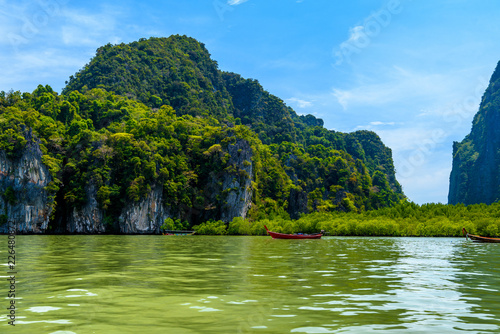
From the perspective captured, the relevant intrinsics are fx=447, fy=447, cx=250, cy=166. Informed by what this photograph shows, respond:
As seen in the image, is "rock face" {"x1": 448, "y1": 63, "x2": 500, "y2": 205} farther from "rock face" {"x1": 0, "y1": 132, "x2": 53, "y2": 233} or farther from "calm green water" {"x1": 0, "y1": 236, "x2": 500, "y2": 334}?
Result: "calm green water" {"x1": 0, "y1": 236, "x2": 500, "y2": 334}

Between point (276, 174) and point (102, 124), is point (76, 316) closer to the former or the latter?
point (276, 174)

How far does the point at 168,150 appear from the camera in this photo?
81.3 metres

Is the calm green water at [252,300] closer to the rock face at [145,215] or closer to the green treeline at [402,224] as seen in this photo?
the green treeline at [402,224]

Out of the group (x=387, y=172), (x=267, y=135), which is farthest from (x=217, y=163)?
(x=387, y=172)

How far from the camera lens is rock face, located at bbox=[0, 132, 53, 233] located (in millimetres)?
→ 61094

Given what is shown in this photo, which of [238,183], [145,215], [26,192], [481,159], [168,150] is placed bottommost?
[145,215]

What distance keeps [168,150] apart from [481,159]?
121 m

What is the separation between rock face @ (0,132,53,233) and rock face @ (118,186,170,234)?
442 inches

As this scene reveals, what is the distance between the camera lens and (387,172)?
159875 mm

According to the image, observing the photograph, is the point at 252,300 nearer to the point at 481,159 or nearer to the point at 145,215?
the point at 145,215

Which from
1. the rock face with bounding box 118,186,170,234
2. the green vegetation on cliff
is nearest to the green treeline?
the green vegetation on cliff

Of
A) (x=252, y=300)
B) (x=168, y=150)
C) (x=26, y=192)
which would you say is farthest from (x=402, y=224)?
(x=252, y=300)

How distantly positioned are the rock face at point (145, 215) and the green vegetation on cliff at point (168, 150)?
1137 mm

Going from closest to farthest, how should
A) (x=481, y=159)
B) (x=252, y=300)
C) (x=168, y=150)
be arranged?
(x=252, y=300), (x=168, y=150), (x=481, y=159)
